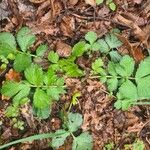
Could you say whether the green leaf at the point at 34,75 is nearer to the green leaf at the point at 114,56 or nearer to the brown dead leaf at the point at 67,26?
the brown dead leaf at the point at 67,26

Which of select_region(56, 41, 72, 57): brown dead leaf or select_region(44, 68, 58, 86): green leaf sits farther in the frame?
select_region(56, 41, 72, 57): brown dead leaf

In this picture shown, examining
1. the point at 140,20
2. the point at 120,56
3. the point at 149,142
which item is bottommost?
the point at 149,142

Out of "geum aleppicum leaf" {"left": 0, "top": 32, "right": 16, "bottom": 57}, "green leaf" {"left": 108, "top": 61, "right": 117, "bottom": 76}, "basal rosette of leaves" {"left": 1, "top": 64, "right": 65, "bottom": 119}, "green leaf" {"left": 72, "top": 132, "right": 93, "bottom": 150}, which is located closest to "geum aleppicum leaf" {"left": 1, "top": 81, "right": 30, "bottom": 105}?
"basal rosette of leaves" {"left": 1, "top": 64, "right": 65, "bottom": 119}

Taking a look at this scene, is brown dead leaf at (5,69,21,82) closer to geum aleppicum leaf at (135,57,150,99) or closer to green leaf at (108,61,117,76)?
green leaf at (108,61,117,76)

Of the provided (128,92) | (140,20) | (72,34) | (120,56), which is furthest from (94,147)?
(140,20)

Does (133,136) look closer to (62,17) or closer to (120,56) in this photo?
(120,56)

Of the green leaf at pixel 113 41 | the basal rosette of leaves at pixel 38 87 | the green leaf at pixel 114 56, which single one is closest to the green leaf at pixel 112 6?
the green leaf at pixel 113 41
